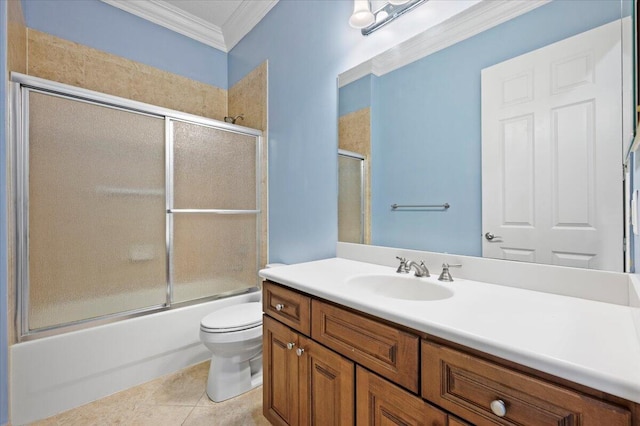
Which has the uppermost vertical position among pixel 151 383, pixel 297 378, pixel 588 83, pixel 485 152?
pixel 588 83

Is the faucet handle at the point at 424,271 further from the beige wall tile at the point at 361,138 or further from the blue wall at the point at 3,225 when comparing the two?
the blue wall at the point at 3,225

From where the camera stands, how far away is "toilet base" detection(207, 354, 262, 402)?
64.6 inches

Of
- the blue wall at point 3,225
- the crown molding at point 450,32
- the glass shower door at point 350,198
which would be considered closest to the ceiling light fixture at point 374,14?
the crown molding at point 450,32

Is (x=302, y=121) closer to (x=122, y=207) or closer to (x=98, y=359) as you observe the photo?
(x=122, y=207)

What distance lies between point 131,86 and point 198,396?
235cm

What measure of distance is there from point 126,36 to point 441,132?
256 centimetres

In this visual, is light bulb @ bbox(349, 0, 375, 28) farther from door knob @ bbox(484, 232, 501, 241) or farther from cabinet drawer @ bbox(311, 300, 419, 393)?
cabinet drawer @ bbox(311, 300, 419, 393)

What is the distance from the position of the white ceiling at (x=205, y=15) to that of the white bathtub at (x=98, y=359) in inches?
93.3

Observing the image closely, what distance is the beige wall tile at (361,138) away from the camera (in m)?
1.58

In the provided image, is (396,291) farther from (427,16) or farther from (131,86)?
(131,86)

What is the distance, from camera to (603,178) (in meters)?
0.87

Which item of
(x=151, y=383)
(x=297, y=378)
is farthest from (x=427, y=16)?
(x=151, y=383)

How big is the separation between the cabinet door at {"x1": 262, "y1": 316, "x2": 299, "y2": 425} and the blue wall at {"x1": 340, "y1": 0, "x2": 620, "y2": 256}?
680mm

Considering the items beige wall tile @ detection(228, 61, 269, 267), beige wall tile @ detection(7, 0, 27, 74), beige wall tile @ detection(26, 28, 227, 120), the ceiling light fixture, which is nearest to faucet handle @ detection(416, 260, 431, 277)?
the ceiling light fixture
